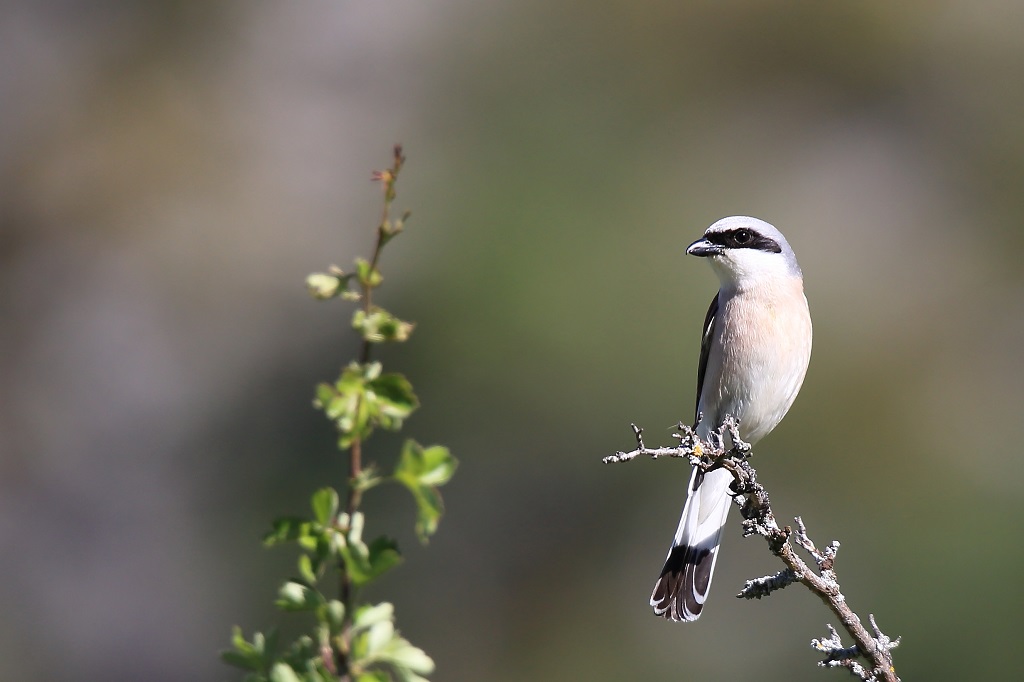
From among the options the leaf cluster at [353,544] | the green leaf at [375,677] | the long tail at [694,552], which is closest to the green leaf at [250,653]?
the leaf cluster at [353,544]

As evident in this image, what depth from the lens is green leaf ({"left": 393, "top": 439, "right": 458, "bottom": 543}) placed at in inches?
44.8

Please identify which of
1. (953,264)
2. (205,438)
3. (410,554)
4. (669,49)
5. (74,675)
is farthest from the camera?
(669,49)

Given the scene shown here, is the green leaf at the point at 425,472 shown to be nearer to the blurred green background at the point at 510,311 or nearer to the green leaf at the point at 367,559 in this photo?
the green leaf at the point at 367,559

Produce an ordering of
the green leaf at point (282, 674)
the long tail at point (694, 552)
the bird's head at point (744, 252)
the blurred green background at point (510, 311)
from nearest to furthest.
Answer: the green leaf at point (282, 674), the long tail at point (694, 552), the bird's head at point (744, 252), the blurred green background at point (510, 311)

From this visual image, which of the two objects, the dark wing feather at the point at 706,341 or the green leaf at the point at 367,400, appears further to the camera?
the dark wing feather at the point at 706,341

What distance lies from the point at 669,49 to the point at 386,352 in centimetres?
534

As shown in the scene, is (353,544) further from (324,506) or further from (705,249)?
(705,249)

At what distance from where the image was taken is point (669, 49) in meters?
12.1

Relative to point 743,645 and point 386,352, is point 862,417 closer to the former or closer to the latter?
point 743,645

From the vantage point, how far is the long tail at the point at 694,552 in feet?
11.2

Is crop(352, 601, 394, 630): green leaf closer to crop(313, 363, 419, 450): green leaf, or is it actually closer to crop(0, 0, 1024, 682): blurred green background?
crop(313, 363, 419, 450): green leaf

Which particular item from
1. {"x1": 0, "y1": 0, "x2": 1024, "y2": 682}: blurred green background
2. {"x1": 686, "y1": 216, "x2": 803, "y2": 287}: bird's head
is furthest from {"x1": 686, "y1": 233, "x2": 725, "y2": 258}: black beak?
{"x1": 0, "y1": 0, "x2": 1024, "y2": 682}: blurred green background

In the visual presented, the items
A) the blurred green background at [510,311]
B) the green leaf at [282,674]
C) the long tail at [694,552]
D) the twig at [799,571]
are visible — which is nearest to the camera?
the green leaf at [282,674]

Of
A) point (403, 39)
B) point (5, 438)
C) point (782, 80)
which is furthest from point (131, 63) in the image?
point (782, 80)
